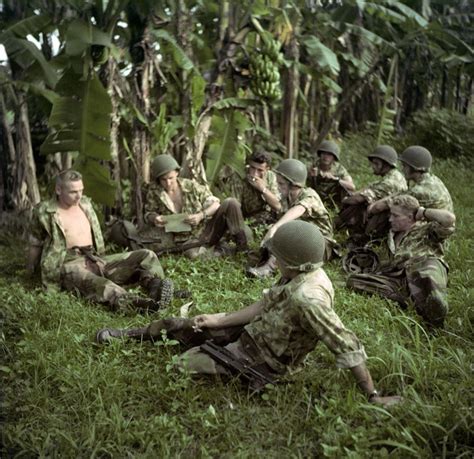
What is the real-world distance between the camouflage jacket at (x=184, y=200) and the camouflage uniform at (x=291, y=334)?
3196 millimetres

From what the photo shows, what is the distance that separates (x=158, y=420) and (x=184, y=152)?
5.41 meters

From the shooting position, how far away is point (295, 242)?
3.36 meters

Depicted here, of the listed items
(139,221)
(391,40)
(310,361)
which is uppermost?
(391,40)

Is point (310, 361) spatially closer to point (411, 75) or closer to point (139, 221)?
point (139, 221)

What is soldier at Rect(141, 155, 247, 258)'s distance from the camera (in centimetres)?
661

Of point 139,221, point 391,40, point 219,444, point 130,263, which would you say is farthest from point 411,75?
point 219,444

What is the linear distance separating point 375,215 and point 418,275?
1.82 m

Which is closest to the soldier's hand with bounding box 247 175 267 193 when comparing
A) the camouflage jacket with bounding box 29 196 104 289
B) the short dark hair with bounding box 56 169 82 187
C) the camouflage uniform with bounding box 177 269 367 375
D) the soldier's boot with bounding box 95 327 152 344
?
the short dark hair with bounding box 56 169 82 187

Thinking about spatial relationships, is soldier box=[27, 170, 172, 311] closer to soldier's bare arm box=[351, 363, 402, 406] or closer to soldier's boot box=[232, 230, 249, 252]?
soldier's boot box=[232, 230, 249, 252]

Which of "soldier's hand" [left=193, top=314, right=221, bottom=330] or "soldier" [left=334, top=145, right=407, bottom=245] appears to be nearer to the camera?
"soldier's hand" [left=193, top=314, right=221, bottom=330]

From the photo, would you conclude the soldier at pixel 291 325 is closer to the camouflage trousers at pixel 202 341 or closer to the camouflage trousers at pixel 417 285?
the camouflage trousers at pixel 202 341

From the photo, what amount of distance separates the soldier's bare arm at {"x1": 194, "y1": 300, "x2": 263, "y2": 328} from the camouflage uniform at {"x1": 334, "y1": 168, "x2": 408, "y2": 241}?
9.88ft

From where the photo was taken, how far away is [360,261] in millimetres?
5953

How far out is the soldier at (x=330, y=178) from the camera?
7824mm
